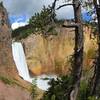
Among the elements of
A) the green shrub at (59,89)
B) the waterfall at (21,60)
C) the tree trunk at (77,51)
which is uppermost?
the tree trunk at (77,51)

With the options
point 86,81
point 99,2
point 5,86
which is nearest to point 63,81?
point 86,81

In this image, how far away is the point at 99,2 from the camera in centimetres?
1720

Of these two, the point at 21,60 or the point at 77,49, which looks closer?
the point at 77,49

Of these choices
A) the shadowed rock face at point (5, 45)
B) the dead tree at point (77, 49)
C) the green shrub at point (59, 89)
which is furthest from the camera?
the shadowed rock face at point (5, 45)

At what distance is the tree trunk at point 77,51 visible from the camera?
17156 mm

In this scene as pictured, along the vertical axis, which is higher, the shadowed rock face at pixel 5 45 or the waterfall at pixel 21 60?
the shadowed rock face at pixel 5 45

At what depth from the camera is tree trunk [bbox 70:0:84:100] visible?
56.3 feet

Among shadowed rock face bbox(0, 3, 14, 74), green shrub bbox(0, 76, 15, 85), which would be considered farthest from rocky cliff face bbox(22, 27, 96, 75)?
green shrub bbox(0, 76, 15, 85)

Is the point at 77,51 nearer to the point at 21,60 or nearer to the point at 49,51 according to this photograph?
the point at 21,60

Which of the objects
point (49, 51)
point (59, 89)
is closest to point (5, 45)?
point (49, 51)

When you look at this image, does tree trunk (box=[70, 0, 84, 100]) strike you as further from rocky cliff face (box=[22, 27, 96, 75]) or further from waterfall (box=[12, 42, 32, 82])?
rocky cliff face (box=[22, 27, 96, 75])

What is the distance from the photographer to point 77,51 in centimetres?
1722

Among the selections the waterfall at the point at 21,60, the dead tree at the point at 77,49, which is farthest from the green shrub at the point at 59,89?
the waterfall at the point at 21,60

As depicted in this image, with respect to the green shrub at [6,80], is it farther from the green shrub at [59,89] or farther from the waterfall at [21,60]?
the green shrub at [59,89]
